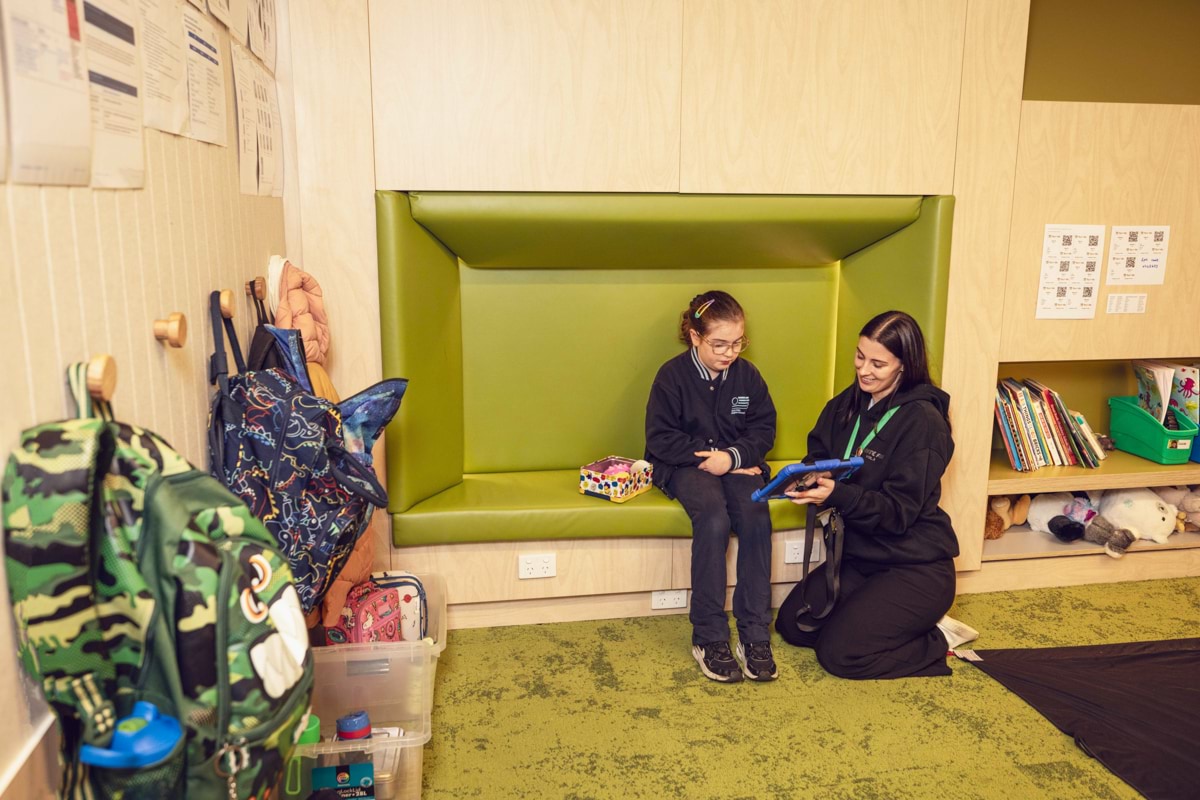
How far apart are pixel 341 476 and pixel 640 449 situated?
149cm

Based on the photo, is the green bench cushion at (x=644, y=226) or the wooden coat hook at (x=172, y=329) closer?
the wooden coat hook at (x=172, y=329)

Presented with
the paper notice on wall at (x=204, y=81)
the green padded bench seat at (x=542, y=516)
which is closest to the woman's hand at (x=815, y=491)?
the green padded bench seat at (x=542, y=516)

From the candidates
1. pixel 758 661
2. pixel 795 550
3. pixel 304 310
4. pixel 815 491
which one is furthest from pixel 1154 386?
pixel 304 310

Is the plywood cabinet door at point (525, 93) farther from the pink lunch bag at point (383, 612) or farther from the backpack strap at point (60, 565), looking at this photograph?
the backpack strap at point (60, 565)

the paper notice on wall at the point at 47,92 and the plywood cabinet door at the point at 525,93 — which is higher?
the plywood cabinet door at the point at 525,93

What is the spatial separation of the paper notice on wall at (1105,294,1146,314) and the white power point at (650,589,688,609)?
1.63 metres

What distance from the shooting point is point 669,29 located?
2336 mm

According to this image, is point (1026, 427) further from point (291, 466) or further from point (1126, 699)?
point (291, 466)

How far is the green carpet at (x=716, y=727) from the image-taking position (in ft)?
6.07

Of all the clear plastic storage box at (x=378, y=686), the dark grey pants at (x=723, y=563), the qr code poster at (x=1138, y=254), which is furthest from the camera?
the qr code poster at (x=1138, y=254)

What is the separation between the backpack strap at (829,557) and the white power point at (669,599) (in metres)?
0.35

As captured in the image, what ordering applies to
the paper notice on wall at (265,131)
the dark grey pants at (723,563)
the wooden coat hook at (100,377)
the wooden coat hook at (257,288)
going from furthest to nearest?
the dark grey pants at (723,563)
the paper notice on wall at (265,131)
the wooden coat hook at (257,288)
the wooden coat hook at (100,377)

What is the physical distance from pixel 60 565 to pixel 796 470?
1.63 m

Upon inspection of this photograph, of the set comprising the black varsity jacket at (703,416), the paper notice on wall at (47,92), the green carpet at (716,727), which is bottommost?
the green carpet at (716,727)
